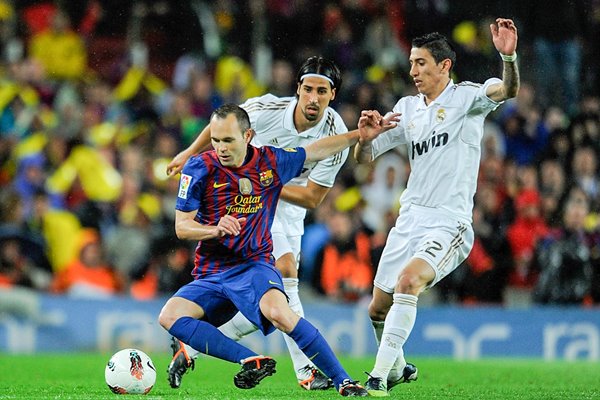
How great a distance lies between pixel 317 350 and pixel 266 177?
1232 millimetres

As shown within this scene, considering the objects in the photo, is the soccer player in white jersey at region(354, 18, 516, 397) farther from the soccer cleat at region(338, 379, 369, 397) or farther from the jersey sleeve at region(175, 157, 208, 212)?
the jersey sleeve at region(175, 157, 208, 212)

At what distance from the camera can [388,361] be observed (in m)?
7.89

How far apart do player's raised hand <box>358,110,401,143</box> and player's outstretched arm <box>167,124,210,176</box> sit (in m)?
1.22

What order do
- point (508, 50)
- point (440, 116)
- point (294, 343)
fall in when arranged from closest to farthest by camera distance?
point (508, 50), point (440, 116), point (294, 343)

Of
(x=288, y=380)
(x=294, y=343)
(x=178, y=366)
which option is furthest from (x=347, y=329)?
(x=178, y=366)

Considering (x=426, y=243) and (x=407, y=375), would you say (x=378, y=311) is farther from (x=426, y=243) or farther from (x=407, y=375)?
(x=426, y=243)

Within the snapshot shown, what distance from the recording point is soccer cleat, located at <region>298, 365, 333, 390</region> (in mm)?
8633

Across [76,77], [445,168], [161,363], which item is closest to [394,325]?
[445,168]

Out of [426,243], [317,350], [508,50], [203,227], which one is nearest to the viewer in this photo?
[317,350]

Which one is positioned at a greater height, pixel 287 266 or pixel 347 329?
pixel 287 266

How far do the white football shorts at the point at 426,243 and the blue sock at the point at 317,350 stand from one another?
1094 mm

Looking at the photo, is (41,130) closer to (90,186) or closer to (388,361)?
(90,186)

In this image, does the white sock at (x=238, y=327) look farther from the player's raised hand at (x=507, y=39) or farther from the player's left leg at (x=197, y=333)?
the player's raised hand at (x=507, y=39)

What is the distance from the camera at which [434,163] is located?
838 cm
